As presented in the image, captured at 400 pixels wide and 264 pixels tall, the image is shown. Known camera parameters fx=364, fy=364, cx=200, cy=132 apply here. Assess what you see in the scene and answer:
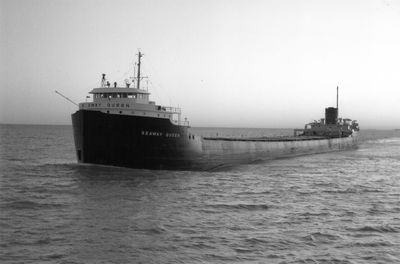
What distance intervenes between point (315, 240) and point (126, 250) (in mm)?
6514

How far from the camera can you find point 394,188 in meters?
25.1

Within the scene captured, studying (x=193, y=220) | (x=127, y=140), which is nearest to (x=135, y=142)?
(x=127, y=140)

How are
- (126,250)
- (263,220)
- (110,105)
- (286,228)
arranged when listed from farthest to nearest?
(110,105)
(263,220)
(286,228)
(126,250)

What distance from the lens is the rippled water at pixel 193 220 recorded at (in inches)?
450

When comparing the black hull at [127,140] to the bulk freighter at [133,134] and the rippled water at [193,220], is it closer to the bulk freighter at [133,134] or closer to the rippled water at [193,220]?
the bulk freighter at [133,134]

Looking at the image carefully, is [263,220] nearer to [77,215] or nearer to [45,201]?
[77,215]

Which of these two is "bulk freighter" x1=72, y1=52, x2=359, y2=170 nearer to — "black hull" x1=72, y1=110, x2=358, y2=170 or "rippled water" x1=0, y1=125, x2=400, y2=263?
"black hull" x1=72, y1=110, x2=358, y2=170

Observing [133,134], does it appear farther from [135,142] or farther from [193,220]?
[193,220]

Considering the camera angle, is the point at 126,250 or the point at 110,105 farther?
the point at 110,105

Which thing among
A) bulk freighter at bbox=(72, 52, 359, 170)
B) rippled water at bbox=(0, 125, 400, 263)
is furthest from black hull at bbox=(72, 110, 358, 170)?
rippled water at bbox=(0, 125, 400, 263)

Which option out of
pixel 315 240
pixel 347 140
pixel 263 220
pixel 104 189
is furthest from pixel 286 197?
pixel 347 140

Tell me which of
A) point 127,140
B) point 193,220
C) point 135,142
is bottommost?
point 193,220

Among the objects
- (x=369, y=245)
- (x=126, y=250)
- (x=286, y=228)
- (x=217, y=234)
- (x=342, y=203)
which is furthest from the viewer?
(x=342, y=203)

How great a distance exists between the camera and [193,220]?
15430 mm
